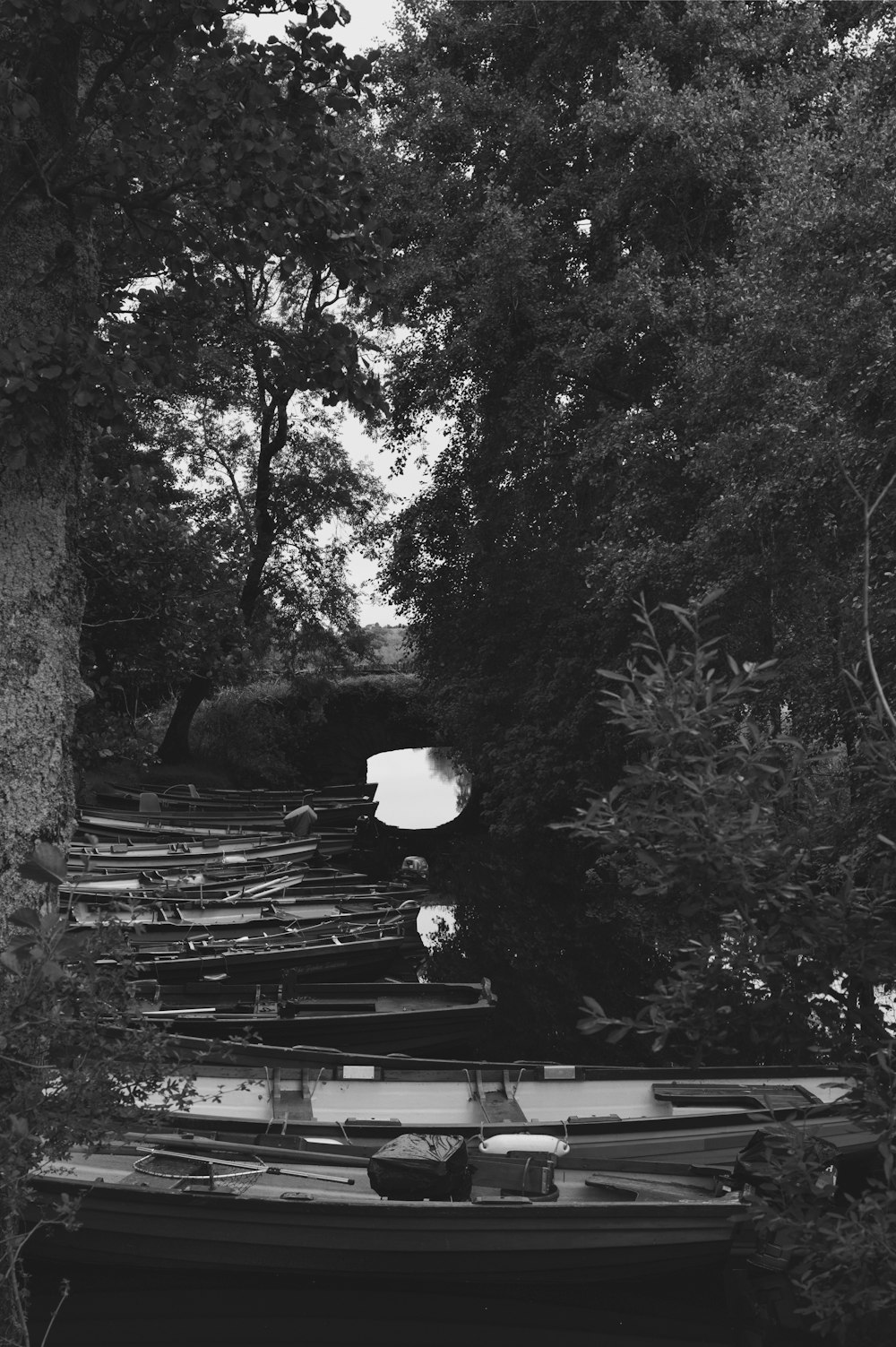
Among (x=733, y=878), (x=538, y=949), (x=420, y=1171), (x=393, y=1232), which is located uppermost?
(x=538, y=949)

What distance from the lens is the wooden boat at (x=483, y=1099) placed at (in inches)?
347

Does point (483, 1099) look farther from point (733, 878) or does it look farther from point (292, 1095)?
point (733, 878)

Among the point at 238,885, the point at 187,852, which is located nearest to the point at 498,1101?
the point at 238,885

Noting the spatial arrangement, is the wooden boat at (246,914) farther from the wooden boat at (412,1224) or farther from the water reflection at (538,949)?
the wooden boat at (412,1224)

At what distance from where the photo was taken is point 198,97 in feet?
21.0

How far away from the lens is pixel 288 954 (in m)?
14.1

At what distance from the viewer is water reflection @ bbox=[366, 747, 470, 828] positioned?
38.2 metres

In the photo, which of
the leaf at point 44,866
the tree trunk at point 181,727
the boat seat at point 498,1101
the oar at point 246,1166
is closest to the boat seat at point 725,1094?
the boat seat at point 498,1101

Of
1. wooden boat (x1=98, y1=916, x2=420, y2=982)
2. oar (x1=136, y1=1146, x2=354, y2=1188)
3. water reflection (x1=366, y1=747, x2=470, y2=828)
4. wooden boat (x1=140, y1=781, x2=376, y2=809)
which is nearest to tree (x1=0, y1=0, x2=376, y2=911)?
oar (x1=136, y1=1146, x2=354, y2=1188)

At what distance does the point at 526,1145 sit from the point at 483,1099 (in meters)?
1.41

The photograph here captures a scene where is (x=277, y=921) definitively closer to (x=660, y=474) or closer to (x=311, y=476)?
(x=660, y=474)

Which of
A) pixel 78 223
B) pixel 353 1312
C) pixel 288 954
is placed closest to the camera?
pixel 78 223

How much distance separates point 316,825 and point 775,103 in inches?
601

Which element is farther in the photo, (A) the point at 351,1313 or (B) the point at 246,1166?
(B) the point at 246,1166
